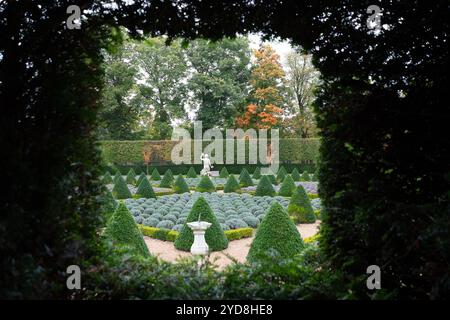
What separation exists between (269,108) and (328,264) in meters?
28.8

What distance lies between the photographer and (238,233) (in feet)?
34.2

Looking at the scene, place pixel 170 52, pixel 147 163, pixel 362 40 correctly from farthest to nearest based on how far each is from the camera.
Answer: pixel 170 52
pixel 147 163
pixel 362 40

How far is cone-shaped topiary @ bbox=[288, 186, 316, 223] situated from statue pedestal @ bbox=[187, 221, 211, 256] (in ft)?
14.8

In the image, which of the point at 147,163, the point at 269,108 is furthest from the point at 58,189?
the point at 269,108

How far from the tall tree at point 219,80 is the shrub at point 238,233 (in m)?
21.9

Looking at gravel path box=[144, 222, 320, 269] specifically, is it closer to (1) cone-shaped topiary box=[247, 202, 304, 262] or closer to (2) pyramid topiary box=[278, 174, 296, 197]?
(1) cone-shaped topiary box=[247, 202, 304, 262]

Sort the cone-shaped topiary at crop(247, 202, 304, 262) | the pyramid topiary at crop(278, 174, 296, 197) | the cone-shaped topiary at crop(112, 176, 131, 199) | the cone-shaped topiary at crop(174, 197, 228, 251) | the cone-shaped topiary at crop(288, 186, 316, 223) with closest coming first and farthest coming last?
the cone-shaped topiary at crop(247, 202, 304, 262) < the cone-shaped topiary at crop(174, 197, 228, 251) < the cone-shaped topiary at crop(288, 186, 316, 223) < the cone-shaped topiary at crop(112, 176, 131, 199) < the pyramid topiary at crop(278, 174, 296, 197)

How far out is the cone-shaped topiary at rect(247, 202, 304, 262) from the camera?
735 centimetres

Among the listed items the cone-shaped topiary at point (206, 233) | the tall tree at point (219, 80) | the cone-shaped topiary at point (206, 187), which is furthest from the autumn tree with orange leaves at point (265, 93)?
the cone-shaped topiary at point (206, 233)

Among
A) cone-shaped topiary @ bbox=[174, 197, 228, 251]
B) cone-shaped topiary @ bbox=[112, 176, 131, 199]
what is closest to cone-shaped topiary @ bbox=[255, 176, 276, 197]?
cone-shaped topiary @ bbox=[112, 176, 131, 199]

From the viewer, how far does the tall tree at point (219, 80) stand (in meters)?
31.9

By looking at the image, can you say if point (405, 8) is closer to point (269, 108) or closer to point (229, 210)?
point (229, 210)

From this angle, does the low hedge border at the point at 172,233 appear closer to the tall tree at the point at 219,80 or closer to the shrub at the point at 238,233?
the shrub at the point at 238,233
